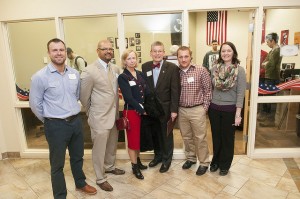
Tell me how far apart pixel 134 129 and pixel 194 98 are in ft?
2.54

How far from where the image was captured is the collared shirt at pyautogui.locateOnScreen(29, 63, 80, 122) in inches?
84.9

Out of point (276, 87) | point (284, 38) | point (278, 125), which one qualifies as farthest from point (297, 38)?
point (278, 125)

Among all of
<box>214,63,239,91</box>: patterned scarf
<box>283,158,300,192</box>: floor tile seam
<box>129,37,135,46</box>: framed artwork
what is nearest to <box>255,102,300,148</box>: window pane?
<box>283,158,300,192</box>: floor tile seam

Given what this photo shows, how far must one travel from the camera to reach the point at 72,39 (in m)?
3.96

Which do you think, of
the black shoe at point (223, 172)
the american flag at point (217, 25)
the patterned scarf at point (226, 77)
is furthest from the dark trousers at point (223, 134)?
the american flag at point (217, 25)

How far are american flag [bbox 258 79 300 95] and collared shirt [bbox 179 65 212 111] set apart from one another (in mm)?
967

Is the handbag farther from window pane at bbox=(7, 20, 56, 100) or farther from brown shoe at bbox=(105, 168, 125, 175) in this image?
window pane at bbox=(7, 20, 56, 100)

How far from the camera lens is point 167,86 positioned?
2.72 metres

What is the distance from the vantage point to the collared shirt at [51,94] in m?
2.16

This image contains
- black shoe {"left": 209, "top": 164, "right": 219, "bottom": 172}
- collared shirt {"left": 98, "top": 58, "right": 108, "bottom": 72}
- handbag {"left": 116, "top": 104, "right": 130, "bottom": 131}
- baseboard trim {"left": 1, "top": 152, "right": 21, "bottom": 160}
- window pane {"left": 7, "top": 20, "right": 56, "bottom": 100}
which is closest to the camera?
collared shirt {"left": 98, "top": 58, "right": 108, "bottom": 72}

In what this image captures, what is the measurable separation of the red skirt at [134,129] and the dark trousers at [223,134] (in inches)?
34.2

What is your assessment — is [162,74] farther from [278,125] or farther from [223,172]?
[278,125]

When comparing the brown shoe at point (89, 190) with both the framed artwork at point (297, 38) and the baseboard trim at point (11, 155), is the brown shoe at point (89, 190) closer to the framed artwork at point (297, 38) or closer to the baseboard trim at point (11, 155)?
the baseboard trim at point (11, 155)

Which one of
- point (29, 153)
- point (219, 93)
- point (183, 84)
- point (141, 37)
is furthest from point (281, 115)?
point (29, 153)
